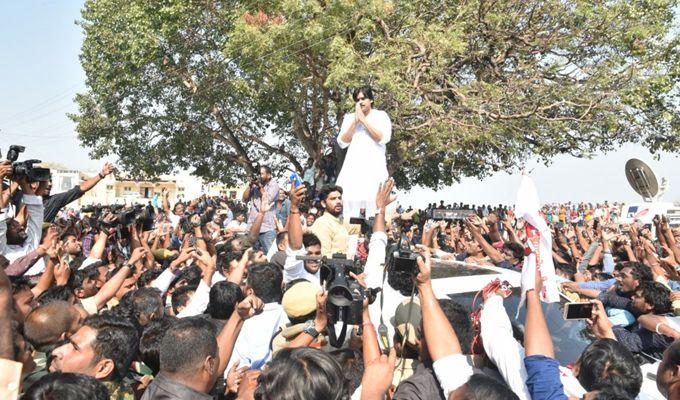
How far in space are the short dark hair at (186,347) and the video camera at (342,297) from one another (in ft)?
1.84

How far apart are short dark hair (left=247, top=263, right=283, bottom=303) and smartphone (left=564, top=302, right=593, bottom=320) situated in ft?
5.86

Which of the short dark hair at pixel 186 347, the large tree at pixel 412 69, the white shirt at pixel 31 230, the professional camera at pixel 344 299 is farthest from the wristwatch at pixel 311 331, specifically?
the large tree at pixel 412 69

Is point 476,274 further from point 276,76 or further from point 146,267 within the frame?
point 276,76

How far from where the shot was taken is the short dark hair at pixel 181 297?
15.1ft

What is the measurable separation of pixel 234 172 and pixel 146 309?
57.8ft

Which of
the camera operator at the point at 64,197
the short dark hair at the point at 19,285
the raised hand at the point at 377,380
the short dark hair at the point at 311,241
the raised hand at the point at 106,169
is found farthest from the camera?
the camera operator at the point at 64,197

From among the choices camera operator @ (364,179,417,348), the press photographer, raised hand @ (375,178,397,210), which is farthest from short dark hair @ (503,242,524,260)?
the press photographer

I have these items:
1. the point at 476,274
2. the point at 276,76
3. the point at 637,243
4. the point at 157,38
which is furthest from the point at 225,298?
the point at 157,38

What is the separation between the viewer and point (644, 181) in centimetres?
1042

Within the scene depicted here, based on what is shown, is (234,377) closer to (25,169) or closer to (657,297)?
(25,169)

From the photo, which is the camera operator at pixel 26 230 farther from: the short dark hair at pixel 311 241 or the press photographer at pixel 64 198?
the short dark hair at pixel 311 241

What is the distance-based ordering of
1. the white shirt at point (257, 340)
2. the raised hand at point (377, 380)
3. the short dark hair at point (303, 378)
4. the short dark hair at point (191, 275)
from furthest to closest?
the short dark hair at point (191, 275), the white shirt at point (257, 340), the raised hand at point (377, 380), the short dark hair at point (303, 378)

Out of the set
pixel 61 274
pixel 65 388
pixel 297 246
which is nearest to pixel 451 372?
pixel 65 388

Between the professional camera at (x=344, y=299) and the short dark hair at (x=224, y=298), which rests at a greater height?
the short dark hair at (x=224, y=298)
